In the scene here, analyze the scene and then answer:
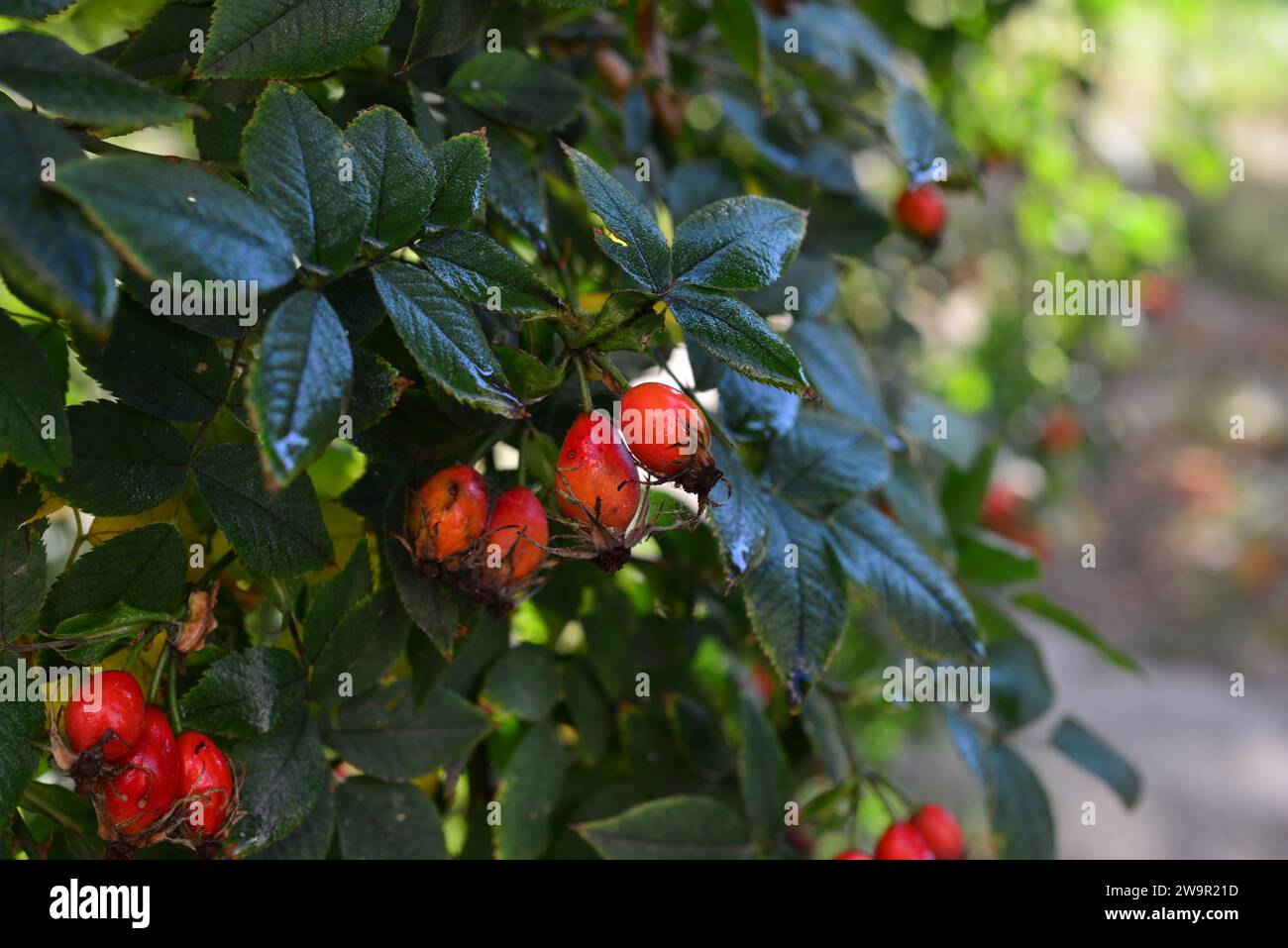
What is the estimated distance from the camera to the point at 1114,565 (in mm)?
4727

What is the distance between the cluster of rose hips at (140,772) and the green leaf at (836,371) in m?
0.54

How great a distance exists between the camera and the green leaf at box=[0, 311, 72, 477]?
514 mm

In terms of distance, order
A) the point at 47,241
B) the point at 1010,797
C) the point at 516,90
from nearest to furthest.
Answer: the point at 47,241 → the point at 516,90 → the point at 1010,797

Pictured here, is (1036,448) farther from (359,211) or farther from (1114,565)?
(1114,565)

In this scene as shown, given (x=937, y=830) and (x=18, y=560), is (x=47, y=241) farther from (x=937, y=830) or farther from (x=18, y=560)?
(x=937, y=830)

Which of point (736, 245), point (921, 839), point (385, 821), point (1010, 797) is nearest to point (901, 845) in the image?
point (921, 839)

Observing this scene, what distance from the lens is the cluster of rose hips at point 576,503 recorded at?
580 mm

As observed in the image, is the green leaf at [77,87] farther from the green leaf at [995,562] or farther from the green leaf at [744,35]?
the green leaf at [995,562]

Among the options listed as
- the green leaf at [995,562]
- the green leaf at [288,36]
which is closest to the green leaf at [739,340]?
the green leaf at [288,36]

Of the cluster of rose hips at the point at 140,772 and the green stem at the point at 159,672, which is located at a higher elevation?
the green stem at the point at 159,672

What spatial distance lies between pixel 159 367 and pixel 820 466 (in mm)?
462

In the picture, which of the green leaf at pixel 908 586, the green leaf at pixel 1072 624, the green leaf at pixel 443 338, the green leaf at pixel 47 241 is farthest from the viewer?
the green leaf at pixel 1072 624

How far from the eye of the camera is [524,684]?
2.75ft
